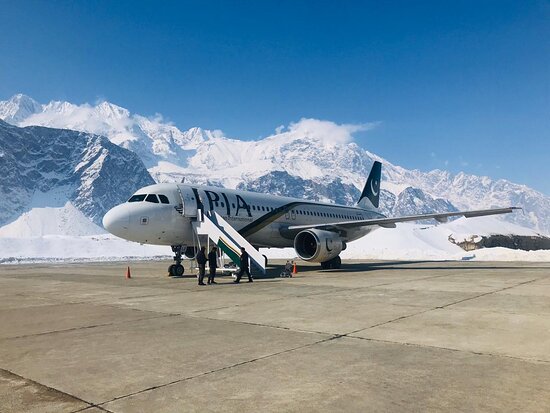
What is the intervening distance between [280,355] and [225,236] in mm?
12669

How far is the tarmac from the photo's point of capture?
4035mm

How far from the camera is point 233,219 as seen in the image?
21.5m

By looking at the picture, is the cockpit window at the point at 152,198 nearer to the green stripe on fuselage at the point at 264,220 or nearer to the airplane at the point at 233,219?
the airplane at the point at 233,219

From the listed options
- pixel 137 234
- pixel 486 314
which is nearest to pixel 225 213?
pixel 137 234

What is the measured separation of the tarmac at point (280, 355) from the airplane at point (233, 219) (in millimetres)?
7876

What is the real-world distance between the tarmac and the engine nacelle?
10.2m

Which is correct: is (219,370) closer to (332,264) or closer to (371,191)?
(332,264)

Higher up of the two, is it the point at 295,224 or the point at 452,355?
the point at 295,224

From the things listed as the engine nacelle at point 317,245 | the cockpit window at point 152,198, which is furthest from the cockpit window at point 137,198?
the engine nacelle at point 317,245

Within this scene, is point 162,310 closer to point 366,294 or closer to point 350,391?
point 366,294

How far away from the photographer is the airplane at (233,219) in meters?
18.4

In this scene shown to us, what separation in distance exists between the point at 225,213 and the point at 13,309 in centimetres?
1182

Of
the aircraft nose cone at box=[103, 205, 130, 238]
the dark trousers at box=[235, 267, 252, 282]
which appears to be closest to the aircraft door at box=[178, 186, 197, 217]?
the aircraft nose cone at box=[103, 205, 130, 238]

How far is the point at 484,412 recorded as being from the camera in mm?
3691
